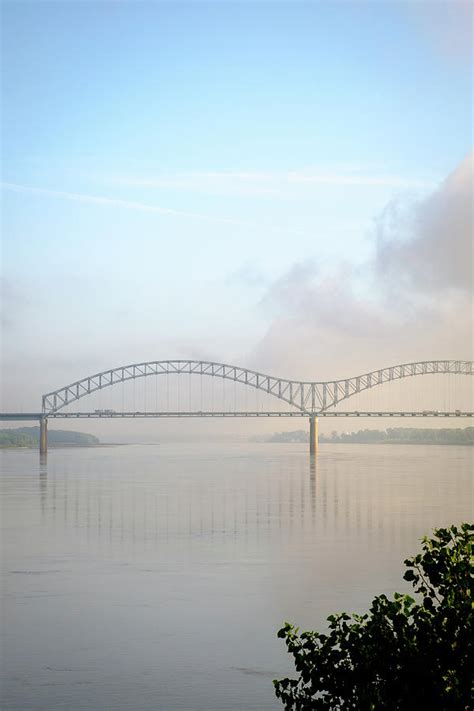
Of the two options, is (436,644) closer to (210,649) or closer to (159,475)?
(210,649)

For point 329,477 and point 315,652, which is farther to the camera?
point 329,477

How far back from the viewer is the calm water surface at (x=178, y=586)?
1105 centimetres

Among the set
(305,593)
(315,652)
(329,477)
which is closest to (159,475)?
(329,477)

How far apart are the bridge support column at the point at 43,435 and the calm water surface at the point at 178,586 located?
8562 centimetres

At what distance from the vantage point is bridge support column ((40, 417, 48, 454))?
122 meters

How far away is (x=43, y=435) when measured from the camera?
416ft

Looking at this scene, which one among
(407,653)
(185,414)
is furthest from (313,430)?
(407,653)

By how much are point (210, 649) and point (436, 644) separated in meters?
5.34

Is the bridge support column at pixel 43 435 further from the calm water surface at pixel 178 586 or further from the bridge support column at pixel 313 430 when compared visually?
the calm water surface at pixel 178 586

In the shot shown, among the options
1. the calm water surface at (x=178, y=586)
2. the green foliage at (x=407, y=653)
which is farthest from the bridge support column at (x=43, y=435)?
the green foliage at (x=407, y=653)

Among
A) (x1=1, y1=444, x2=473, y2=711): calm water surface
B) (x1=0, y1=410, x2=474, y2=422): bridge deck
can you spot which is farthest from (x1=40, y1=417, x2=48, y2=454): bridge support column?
(x1=1, y1=444, x2=473, y2=711): calm water surface

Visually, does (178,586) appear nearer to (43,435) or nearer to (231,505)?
(231,505)

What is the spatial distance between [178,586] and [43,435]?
→ 369ft

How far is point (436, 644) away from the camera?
7.81 metres
